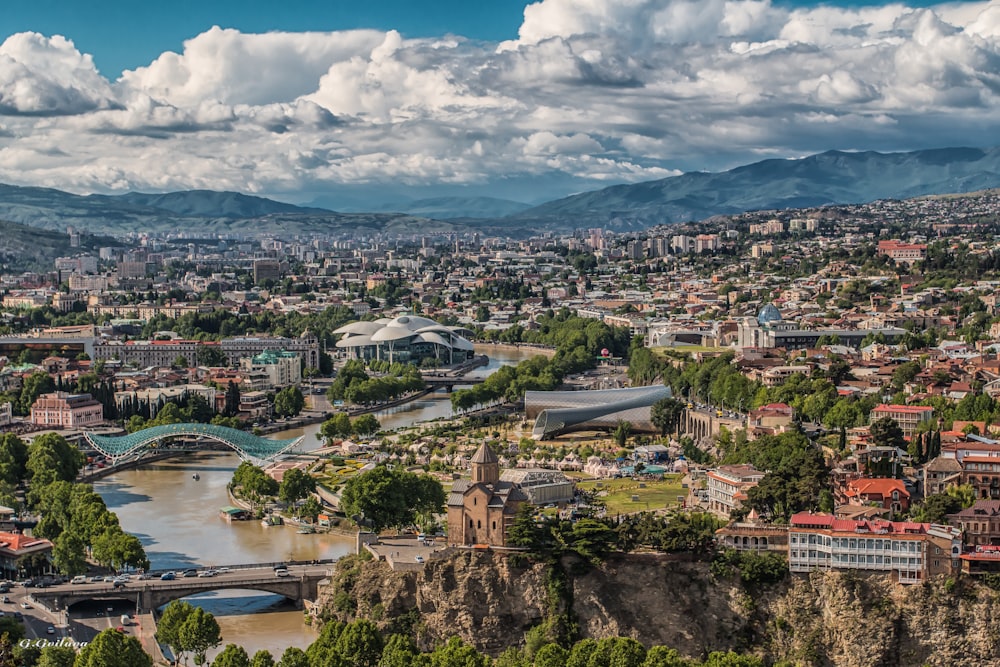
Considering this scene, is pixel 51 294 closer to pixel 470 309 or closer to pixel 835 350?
pixel 470 309

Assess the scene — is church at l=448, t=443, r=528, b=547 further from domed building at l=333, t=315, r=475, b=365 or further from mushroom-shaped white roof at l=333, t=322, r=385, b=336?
mushroom-shaped white roof at l=333, t=322, r=385, b=336

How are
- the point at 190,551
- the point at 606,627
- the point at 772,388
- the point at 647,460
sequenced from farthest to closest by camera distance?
the point at 772,388 → the point at 647,460 → the point at 190,551 → the point at 606,627

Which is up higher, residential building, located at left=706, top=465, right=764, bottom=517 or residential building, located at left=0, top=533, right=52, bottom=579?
residential building, located at left=706, top=465, right=764, bottom=517

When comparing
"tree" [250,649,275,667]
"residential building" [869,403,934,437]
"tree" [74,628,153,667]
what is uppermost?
"residential building" [869,403,934,437]

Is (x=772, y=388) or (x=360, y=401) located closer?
(x=772, y=388)

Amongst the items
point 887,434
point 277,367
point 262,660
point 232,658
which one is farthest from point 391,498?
point 277,367

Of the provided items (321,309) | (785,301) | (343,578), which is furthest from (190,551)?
(321,309)

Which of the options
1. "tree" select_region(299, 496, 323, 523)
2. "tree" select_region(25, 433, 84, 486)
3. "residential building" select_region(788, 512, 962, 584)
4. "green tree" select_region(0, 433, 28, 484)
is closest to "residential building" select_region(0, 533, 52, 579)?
"tree" select_region(299, 496, 323, 523)
